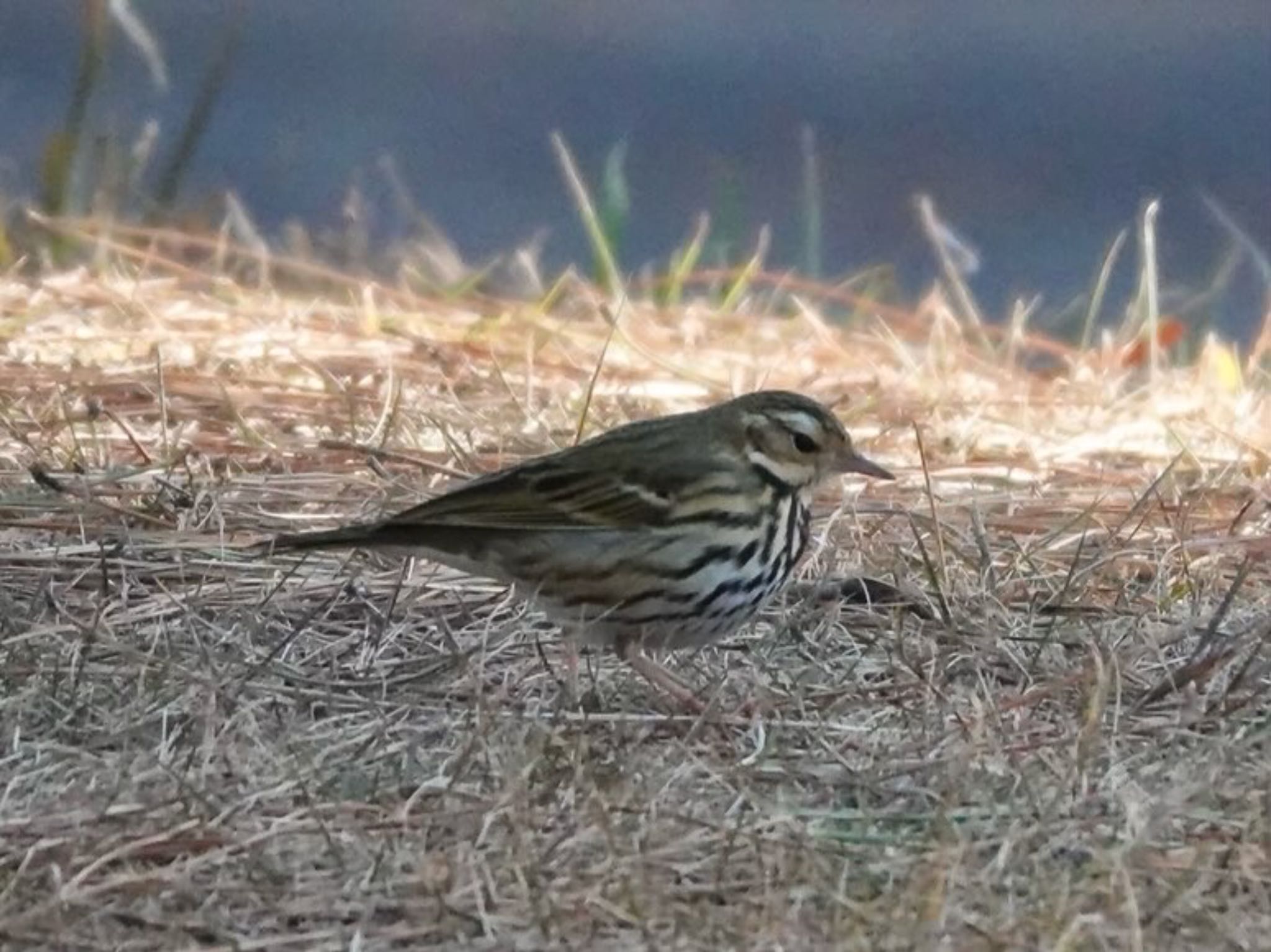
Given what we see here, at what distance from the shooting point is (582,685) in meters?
4.99

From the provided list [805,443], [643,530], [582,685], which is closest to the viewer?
[582,685]

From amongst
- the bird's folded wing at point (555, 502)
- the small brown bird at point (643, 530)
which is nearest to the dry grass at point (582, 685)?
the small brown bird at point (643, 530)

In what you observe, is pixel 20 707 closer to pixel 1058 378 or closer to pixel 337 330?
pixel 337 330

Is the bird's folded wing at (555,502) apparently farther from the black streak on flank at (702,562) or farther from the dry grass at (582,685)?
the dry grass at (582,685)

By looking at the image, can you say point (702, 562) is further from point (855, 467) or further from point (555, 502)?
point (855, 467)

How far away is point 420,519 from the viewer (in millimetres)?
5047

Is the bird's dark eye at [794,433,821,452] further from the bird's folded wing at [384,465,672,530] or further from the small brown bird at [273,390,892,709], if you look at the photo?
the bird's folded wing at [384,465,672,530]

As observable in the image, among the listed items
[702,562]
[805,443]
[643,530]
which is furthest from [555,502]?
[805,443]

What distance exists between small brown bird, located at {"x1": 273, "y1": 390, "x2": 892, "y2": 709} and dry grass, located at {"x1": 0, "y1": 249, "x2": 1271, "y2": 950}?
0.14m

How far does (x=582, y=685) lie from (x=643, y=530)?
0.36m

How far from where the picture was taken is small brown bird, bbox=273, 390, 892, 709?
5.04 m

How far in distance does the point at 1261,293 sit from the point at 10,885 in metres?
7.91

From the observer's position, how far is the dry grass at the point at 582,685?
3.73m

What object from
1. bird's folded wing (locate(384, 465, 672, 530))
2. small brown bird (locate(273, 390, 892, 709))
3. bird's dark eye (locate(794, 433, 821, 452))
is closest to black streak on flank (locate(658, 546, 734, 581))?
small brown bird (locate(273, 390, 892, 709))
